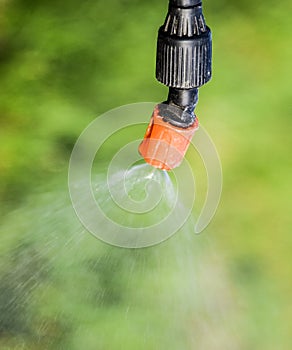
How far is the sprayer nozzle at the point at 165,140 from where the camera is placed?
902mm

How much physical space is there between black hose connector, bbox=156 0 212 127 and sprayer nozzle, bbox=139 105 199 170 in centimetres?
6

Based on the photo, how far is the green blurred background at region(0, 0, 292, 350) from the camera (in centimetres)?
138

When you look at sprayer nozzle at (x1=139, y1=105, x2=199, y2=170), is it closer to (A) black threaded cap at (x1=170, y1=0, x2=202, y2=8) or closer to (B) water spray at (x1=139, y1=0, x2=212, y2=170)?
(B) water spray at (x1=139, y1=0, x2=212, y2=170)

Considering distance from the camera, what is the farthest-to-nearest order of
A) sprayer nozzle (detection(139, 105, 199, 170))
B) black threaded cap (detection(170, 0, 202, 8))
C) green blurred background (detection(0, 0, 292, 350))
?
green blurred background (detection(0, 0, 292, 350))
sprayer nozzle (detection(139, 105, 199, 170))
black threaded cap (detection(170, 0, 202, 8))

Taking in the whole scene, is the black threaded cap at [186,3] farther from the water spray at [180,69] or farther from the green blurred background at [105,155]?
the green blurred background at [105,155]

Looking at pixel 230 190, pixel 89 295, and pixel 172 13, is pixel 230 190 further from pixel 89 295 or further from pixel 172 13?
pixel 172 13

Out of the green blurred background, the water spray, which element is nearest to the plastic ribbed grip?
the water spray

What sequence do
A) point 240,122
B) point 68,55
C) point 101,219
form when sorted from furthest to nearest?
point 68,55, point 240,122, point 101,219

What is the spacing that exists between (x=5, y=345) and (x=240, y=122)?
700 mm

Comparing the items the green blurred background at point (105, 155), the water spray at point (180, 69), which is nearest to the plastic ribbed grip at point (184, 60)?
the water spray at point (180, 69)

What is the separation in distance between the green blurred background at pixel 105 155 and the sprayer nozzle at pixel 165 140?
19.5 inches

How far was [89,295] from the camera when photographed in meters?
1.40

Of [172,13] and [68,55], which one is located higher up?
[172,13]

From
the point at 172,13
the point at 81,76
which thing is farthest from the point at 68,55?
the point at 172,13
